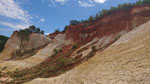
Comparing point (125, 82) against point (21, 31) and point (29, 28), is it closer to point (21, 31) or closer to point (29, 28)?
point (21, 31)

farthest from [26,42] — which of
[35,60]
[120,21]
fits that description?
[120,21]

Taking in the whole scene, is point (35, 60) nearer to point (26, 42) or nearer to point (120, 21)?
point (26, 42)

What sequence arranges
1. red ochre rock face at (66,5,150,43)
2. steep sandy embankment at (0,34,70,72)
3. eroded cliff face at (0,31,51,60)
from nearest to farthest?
red ochre rock face at (66,5,150,43), steep sandy embankment at (0,34,70,72), eroded cliff face at (0,31,51,60)

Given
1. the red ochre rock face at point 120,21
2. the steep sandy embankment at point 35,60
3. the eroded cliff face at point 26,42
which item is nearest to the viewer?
the red ochre rock face at point 120,21

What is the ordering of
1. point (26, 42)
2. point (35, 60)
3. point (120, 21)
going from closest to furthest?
point (120, 21), point (35, 60), point (26, 42)

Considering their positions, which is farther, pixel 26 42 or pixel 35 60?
pixel 26 42

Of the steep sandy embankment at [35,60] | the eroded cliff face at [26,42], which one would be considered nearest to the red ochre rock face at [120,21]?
the steep sandy embankment at [35,60]

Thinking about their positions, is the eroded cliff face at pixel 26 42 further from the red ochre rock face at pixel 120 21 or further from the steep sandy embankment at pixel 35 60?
the red ochre rock face at pixel 120 21

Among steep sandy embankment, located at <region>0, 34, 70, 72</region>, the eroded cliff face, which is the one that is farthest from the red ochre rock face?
the eroded cliff face

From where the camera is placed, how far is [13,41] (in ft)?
141

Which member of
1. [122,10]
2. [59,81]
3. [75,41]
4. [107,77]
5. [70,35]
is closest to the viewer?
[107,77]

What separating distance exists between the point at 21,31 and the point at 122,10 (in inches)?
1277

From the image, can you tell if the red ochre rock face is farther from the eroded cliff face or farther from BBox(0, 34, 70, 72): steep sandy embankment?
the eroded cliff face

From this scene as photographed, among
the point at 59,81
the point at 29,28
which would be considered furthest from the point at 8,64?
the point at 29,28
